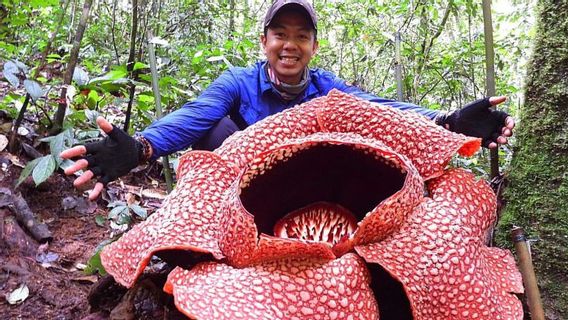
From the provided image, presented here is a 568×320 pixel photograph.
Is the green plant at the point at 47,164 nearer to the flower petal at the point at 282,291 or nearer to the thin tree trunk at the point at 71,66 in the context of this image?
the thin tree trunk at the point at 71,66

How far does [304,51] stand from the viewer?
3271 mm

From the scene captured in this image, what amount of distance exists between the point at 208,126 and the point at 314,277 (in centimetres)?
181

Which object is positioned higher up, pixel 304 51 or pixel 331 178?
pixel 304 51

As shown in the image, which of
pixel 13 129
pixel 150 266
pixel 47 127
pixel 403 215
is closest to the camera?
pixel 403 215

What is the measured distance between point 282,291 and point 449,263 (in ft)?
1.54

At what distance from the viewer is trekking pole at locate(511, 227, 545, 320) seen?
1515mm

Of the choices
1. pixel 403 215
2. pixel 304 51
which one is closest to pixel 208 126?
pixel 304 51

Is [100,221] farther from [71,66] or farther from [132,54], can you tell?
[132,54]

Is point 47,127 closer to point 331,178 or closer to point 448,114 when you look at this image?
point 331,178

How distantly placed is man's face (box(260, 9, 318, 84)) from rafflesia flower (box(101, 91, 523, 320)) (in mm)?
1362

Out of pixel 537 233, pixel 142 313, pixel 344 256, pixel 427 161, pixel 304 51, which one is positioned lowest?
pixel 142 313

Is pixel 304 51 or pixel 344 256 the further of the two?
pixel 304 51

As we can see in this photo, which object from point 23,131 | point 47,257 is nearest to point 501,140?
point 47,257

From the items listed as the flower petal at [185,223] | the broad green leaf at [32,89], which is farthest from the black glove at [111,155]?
the broad green leaf at [32,89]
